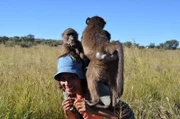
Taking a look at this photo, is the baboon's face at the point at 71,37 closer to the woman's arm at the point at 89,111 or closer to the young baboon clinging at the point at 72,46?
the young baboon clinging at the point at 72,46

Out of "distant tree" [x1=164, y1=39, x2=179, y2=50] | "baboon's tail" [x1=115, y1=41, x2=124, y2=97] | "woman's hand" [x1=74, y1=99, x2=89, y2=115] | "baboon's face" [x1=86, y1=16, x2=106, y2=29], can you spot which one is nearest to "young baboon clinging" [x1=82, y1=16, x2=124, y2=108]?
"baboon's tail" [x1=115, y1=41, x2=124, y2=97]

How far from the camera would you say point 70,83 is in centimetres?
331

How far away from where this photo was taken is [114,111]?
327cm

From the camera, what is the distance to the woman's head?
10.8 ft

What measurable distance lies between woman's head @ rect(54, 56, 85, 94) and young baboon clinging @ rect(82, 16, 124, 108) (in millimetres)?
186

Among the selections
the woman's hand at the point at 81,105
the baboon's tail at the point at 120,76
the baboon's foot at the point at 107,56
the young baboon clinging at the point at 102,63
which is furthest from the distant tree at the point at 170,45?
the woman's hand at the point at 81,105

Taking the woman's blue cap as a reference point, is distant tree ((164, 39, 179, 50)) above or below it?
above

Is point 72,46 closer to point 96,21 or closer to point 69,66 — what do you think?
point 96,21

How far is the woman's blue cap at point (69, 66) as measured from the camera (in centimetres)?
328

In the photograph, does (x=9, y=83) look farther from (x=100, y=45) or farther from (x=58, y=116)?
(x=100, y=45)

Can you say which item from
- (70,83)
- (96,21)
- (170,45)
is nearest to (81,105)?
(70,83)

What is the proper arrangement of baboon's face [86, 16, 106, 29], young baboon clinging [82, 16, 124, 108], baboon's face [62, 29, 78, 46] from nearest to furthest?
young baboon clinging [82, 16, 124, 108], baboon's face [62, 29, 78, 46], baboon's face [86, 16, 106, 29]

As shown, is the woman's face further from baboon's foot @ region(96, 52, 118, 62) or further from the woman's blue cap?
baboon's foot @ region(96, 52, 118, 62)

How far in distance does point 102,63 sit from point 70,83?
48 centimetres
